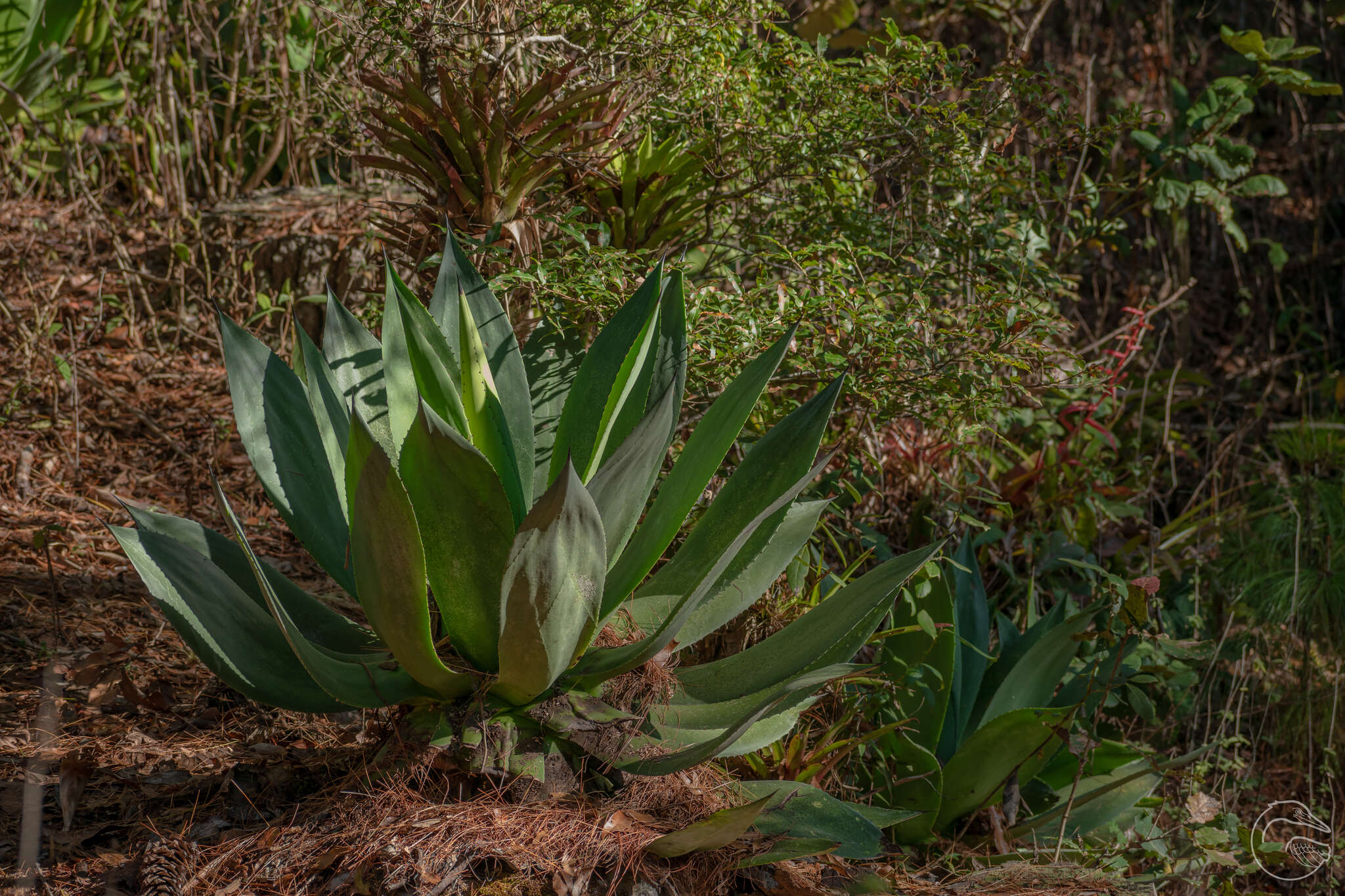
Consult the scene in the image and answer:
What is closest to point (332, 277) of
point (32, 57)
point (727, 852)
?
point (32, 57)

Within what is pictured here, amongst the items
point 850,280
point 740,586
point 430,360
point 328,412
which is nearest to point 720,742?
point 740,586

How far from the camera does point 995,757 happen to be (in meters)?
2.01

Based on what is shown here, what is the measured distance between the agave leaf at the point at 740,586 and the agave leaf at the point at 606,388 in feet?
1.01

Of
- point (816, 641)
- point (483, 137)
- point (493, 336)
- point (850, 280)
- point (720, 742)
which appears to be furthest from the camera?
point (850, 280)

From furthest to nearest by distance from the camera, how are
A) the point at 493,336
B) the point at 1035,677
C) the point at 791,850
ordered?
the point at 1035,677 → the point at 493,336 → the point at 791,850

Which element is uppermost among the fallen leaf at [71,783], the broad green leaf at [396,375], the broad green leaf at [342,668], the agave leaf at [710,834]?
the broad green leaf at [396,375]

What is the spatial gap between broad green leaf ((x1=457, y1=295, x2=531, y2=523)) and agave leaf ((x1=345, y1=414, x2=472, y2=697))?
0.90 ft

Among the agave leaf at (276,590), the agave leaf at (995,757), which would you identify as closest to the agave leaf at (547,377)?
the agave leaf at (276,590)

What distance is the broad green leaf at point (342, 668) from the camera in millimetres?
1383

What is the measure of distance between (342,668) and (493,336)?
0.74m

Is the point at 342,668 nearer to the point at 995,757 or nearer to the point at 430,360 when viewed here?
the point at 430,360

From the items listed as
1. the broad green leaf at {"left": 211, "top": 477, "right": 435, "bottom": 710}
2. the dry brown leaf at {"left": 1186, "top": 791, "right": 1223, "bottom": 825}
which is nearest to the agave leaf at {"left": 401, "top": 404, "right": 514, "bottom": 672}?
the broad green leaf at {"left": 211, "top": 477, "right": 435, "bottom": 710}

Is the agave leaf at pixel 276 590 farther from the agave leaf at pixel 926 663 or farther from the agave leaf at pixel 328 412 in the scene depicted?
the agave leaf at pixel 926 663

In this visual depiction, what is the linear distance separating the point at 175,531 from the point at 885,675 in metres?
1.45
